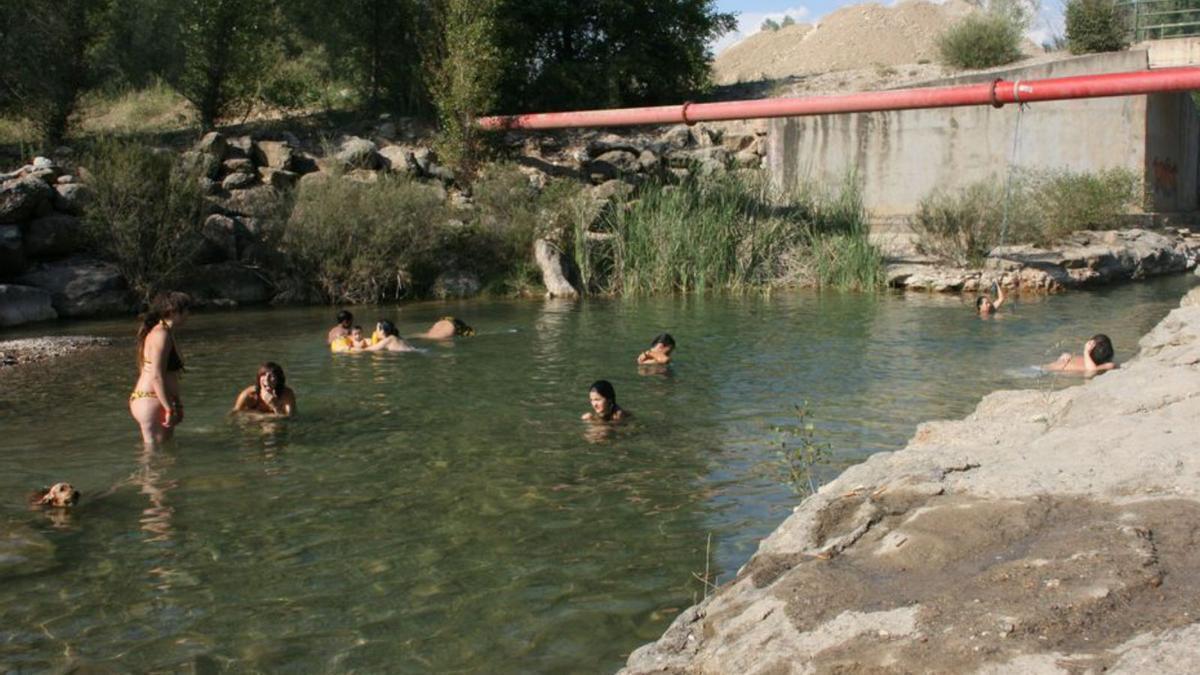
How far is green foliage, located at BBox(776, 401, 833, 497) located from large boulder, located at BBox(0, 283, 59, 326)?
14874 millimetres

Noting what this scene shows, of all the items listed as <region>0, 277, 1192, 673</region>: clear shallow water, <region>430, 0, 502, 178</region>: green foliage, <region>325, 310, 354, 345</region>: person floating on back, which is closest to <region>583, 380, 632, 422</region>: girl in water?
<region>0, 277, 1192, 673</region>: clear shallow water

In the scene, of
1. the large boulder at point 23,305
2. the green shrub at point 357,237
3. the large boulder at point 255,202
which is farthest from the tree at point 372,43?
the large boulder at point 23,305

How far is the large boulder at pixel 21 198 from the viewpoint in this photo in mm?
20828

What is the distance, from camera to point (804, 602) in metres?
Answer: 4.19

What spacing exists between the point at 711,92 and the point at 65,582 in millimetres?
30346

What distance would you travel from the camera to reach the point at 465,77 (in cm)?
2784

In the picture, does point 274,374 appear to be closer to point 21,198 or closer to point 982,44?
point 21,198

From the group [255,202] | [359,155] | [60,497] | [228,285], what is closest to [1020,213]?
[359,155]

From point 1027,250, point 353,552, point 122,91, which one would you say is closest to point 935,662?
point 353,552

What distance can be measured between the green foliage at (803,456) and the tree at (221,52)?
900 inches

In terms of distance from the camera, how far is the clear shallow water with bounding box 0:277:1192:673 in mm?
5891

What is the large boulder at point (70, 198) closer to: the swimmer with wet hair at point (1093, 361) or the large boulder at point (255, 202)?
the large boulder at point (255, 202)

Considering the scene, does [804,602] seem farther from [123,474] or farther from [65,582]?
[123,474]

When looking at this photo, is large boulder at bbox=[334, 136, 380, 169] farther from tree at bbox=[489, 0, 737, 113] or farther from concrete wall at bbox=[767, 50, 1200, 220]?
concrete wall at bbox=[767, 50, 1200, 220]
